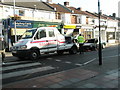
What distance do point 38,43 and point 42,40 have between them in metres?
0.41

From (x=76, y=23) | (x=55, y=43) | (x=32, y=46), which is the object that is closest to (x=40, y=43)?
(x=32, y=46)

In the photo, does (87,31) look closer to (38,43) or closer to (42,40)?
(42,40)

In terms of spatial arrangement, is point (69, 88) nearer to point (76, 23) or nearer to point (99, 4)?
point (99, 4)

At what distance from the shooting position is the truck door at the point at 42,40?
35.3 ft

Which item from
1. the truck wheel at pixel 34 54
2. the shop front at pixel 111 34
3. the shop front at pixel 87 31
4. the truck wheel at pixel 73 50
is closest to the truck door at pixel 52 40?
the truck wheel at pixel 34 54

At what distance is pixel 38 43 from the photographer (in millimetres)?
10695

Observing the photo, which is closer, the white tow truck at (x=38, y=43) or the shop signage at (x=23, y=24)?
the white tow truck at (x=38, y=43)

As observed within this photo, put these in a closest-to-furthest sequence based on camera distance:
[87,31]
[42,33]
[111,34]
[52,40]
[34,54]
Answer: [34,54]
[42,33]
[52,40]
[87,31]
[111,34]

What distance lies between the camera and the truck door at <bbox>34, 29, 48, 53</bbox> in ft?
35.3

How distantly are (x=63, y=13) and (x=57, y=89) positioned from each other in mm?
25313

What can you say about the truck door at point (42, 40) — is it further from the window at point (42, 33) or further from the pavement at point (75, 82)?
the pavement at point (75, 82)

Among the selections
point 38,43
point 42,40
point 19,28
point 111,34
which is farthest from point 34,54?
point 111,34

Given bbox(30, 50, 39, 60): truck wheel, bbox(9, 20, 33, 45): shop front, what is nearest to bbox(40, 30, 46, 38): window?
bbox(30, 50, 39, 60): truck wheel

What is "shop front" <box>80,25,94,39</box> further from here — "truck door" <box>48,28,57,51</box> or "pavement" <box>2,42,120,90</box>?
"pavement" <box>2,42,120,90</box>
